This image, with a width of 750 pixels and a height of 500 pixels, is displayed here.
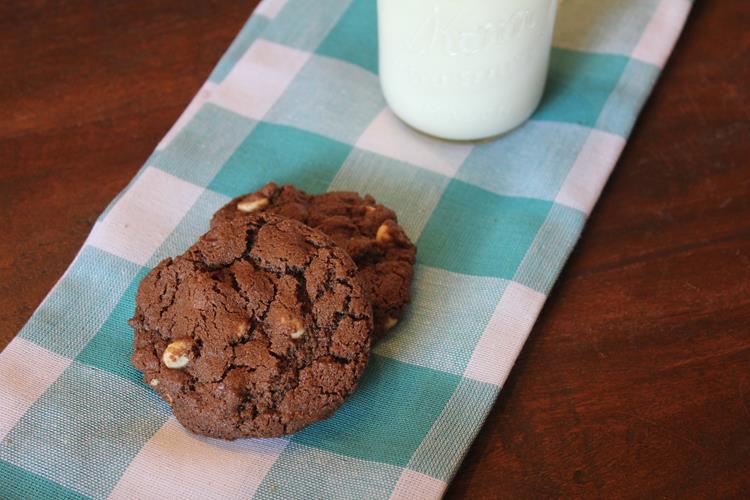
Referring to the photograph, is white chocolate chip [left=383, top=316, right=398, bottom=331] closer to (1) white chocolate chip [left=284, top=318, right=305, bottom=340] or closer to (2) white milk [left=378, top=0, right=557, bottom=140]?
(1) white chocolate chip [left=284, top=318, right=305, bottom=340]

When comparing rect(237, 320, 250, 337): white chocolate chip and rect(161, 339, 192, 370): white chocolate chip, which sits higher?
rect(237, 320, 250, 337): white chocolate chip

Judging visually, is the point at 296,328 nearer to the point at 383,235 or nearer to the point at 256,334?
the point at 256,334

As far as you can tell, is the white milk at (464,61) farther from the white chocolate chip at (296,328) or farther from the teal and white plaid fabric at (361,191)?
the white chocolate chip at (296,328)

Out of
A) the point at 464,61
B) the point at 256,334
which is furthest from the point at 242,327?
the point at 464,61

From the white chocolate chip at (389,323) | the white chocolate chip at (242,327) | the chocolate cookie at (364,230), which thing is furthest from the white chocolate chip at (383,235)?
the white chocolate chip at (242,327)

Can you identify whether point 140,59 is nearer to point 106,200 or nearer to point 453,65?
point 106,200

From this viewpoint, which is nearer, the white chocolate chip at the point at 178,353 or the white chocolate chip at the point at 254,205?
A: the white chocolate chip at the point at 178,353

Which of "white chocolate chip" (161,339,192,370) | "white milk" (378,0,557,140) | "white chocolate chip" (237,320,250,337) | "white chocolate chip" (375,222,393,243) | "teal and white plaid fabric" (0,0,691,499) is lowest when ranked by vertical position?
"teal and white plaid fabric" (0,0,691,499)

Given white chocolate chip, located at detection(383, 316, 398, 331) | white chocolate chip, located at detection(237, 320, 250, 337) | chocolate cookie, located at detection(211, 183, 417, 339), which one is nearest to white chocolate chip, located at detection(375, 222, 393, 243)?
chocolate cookie, located at detection(211, 183, 417, 339)
